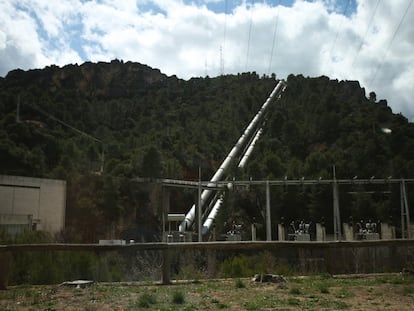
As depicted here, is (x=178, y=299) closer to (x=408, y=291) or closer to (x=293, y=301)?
(x=293, y=301)

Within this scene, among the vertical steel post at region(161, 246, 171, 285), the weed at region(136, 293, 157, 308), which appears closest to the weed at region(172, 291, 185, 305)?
the weed at region(136, 293, 157, 308)

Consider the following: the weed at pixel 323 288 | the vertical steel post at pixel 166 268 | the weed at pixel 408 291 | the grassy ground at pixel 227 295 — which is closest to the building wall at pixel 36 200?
the vertical steel post at pixel 166 268

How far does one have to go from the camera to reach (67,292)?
863 centimetres

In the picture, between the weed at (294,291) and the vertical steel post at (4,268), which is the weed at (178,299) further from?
the vertical steel post at (4,268)

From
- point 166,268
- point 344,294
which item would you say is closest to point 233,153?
point 166,268

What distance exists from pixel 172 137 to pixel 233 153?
1070cm

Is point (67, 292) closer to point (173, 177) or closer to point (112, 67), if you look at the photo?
point (173, 177)

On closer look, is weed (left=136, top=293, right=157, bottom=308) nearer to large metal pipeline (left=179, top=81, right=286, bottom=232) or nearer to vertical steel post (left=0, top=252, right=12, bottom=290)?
vertical steel post (left=0, top=252, right=12, bottom=290)

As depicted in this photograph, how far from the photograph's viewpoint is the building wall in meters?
37.2

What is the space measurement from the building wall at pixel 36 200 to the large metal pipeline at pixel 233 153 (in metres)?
15.4

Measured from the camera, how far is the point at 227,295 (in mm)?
8141

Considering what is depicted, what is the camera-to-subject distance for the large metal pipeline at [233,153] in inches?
2273

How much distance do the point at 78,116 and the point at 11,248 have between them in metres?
71.9

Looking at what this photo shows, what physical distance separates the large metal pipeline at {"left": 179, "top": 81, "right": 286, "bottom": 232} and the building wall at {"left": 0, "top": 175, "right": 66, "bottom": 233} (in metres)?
15.4
